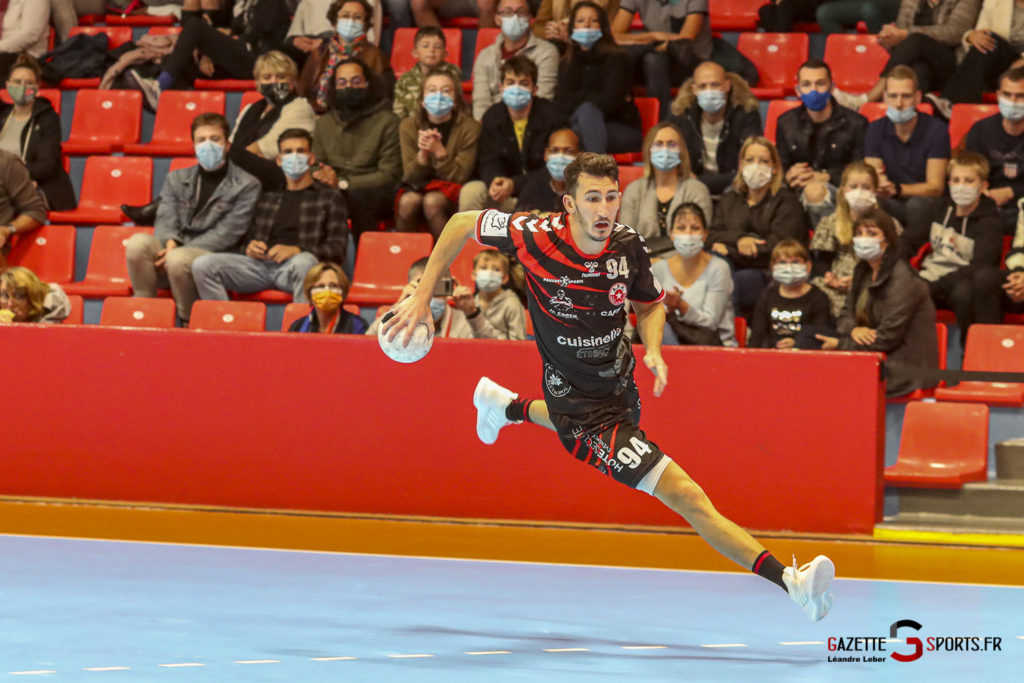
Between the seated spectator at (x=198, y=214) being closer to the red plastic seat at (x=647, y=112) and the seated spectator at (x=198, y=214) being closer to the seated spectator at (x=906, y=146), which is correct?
the red plastic seat at (x=647, y=112)

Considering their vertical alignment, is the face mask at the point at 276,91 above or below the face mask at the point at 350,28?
below

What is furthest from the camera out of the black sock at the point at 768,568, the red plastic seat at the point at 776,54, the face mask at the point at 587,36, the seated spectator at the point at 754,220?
the red plastic seat at the point at 776,54

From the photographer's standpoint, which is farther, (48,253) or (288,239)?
(48,253)

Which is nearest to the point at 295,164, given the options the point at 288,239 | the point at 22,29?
the point at 288,239

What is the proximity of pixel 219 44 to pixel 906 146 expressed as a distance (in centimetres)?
701

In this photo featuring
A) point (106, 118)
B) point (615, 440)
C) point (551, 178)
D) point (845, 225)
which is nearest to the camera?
point (615, 440)

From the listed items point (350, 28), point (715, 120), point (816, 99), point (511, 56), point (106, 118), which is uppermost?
point (350, 28)

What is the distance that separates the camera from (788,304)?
10.8 m

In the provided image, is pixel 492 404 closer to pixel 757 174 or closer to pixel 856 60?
pixel 757 174

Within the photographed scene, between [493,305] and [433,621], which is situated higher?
[493,305]

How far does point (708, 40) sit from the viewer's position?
13.5 m

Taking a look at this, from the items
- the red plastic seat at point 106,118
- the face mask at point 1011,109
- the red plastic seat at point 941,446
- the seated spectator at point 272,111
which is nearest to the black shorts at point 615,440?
the red plastic seat at point 941,446

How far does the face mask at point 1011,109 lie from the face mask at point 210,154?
6541 millimetres

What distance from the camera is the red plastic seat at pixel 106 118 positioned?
47.9 feet
